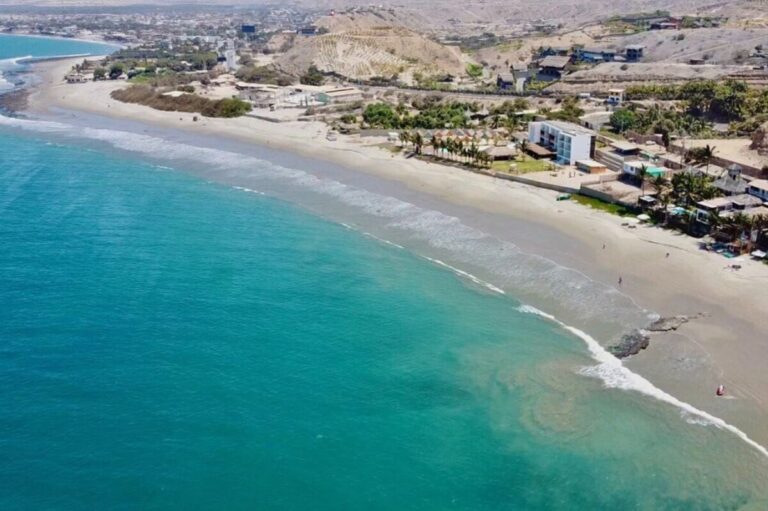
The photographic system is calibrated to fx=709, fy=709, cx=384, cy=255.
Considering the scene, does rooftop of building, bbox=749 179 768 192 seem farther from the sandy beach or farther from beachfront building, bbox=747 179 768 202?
the sandy beach

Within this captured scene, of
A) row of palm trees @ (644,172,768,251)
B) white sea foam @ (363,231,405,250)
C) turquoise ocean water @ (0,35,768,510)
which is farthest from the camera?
white sea foam @ (363,231,405,250)

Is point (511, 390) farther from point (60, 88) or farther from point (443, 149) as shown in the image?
point (60, 88)

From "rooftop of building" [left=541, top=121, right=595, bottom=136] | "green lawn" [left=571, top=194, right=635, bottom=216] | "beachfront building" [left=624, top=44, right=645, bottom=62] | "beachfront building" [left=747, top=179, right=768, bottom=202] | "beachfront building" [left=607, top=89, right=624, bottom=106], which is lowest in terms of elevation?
"green lawn" [left=571, top=194, right=635, bottom=216]

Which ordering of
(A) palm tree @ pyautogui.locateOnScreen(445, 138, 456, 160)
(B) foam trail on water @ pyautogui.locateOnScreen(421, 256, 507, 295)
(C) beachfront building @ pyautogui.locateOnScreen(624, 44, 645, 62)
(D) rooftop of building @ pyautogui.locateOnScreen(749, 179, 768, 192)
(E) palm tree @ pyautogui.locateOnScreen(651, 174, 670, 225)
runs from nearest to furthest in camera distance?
(B) foam trail on water @ pyautogui.locateOnScreen(421, 256, 507, 295)
(E) palm tree @ pyautogui.locateOnScreen(651, 174, 670, 225)
(D) rooftop of building @ pyautogui.locateOnScreen(749, 179, 768, 192)
(A) palm tree @ pyautogui.locateOnScreen(445, 138, 456, 160)
(C) beachfront building @ pyautogui.locateOnScreen(624, 44, 645, 62)

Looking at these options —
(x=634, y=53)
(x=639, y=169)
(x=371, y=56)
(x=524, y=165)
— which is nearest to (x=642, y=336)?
(x=639, y=169)

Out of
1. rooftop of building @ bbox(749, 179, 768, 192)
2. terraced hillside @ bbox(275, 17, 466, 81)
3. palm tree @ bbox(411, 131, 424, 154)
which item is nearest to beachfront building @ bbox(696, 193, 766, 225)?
rooftop of building @ bbox(749, 179, 768, 192)

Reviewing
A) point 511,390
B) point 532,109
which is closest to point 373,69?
point 532,109

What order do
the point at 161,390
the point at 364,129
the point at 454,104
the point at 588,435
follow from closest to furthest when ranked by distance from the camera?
the point at 588,435, the point at 161,390, the point at 364,129, the point at 454,104

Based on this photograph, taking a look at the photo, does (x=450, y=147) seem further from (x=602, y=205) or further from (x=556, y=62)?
(x=556, y=62)
